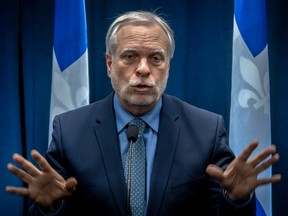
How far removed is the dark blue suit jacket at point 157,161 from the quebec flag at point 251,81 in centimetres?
69

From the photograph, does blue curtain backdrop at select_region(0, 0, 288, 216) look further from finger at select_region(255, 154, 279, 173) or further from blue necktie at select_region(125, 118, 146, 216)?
finger at select_region(255, 154, 279, 173)

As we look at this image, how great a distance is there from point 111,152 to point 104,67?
57.3 inches

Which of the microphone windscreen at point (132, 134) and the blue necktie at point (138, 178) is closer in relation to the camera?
the microphone windscreen at point (132, 134)

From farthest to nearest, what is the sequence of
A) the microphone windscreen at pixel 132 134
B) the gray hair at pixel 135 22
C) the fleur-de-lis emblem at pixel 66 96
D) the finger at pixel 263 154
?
the fleur-de-lis emblem at pixel 66 96 → the gray hair at pixel 135 22 → the microphone windscreen at pixel 132 134 → the finger at pixel 263 154

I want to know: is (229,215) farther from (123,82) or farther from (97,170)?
(123,82)

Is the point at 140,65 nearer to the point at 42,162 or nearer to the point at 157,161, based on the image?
the point at 157,161

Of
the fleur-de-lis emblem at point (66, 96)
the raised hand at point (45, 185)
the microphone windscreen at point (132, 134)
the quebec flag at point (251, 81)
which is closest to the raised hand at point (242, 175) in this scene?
the microphone windscreen at point (132, 134)

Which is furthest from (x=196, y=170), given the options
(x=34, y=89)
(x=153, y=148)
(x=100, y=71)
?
(x=34, y=89)

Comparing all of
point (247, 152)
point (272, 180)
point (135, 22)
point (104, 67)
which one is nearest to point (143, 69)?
point (135, 22)

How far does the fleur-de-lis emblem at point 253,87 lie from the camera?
254cm

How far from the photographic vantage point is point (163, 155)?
177cm

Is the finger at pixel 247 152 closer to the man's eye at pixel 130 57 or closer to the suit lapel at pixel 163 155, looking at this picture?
the suit lapel at pixel 163 155

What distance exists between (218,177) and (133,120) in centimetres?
52

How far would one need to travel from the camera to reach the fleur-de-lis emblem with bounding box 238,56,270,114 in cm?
254
